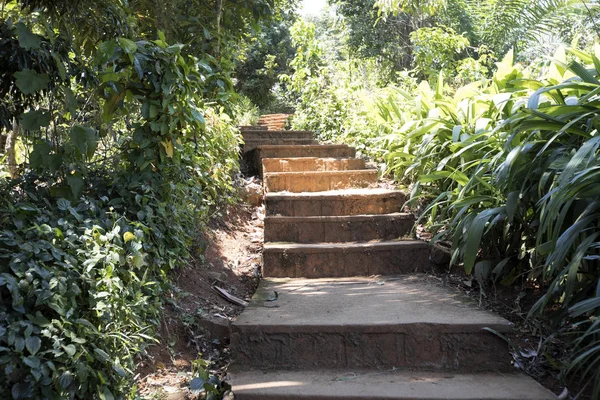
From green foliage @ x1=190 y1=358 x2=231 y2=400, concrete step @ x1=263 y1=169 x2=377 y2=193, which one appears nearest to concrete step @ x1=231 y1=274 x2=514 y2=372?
green foliage @ x1=190 y1=358 x2=231 y2=400

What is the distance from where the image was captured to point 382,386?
1934 mm

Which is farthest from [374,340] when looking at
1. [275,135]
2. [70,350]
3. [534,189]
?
[275,135]

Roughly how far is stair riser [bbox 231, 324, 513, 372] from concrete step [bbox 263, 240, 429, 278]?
0.97m

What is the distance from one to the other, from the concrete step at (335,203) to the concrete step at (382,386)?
5.52 ft

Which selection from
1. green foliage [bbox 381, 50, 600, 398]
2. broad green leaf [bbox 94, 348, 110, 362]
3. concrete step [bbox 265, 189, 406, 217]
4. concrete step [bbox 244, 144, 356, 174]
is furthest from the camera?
concrete step [bbox 244, 144, 356, 174]

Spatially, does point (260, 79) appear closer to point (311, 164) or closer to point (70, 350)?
point (311, 164)

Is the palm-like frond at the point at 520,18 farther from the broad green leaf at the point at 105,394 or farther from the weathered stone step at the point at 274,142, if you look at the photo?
the broad green leaf at the point at 105,394

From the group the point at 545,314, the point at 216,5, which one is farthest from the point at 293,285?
the point at 216,5

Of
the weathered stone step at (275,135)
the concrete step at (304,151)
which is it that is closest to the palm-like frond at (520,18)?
the weathered stone step at (275,135)

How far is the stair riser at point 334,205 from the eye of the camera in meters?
3.65

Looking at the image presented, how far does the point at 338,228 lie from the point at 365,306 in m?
1.02

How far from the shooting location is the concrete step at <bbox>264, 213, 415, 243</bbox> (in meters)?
3.42

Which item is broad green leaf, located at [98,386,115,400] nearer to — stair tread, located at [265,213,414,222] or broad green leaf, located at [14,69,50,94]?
broad green leaf, located at [14,69,50,94]

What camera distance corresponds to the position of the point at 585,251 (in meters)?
1.76
